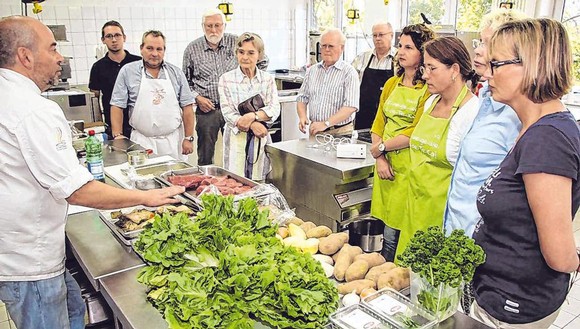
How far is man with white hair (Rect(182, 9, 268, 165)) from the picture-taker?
166 inches

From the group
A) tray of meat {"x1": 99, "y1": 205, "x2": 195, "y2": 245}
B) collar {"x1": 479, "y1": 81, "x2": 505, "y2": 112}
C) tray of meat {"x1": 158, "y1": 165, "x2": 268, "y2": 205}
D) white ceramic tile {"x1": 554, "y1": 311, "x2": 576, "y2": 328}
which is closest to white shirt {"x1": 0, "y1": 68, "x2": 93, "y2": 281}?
tray of meat {"x1": 99, "y1": 205, "x2": 195, "y2": 245}

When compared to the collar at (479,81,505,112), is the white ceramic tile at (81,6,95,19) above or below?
above

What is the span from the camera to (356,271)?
147cm

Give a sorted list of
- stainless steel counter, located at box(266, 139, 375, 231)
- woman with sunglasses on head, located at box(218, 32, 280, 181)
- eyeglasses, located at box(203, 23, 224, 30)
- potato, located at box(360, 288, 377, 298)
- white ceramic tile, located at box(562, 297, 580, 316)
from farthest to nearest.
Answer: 1. eyeglasses, located at box(203, 23, 224, 30)
2. woman with sunglasses on head, located at box(218, 32, 280, 181)
3. stainless steel counter, located at box(266, 139, 375, 231)
4. white ceramic tile, located at box(562, 297, 580, 316)
5. potato, located at box(360, 288, 377, 298)

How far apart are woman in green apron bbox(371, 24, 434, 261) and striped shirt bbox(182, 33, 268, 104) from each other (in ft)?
6.24

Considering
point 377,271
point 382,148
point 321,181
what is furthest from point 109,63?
point 377,271

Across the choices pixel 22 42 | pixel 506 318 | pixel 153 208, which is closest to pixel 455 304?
pixel 506 318

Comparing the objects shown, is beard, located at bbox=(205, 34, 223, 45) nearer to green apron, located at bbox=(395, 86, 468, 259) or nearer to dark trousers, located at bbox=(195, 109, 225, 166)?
dark trousers, located at bbox=(195, 109, 225, 166)

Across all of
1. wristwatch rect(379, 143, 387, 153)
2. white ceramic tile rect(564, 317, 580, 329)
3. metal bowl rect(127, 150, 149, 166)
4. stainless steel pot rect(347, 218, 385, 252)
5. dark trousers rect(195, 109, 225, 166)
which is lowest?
white ceramic tile rect(564, 317, 580, 329)

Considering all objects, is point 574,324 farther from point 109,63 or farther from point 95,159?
point 109,63

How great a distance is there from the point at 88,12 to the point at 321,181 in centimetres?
421

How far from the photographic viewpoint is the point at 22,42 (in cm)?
155

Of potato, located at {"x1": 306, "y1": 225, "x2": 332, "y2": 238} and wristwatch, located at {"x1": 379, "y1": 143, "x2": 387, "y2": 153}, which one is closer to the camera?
potato, located at {"x1": 306, "y1": 225, "x2": 332, "y2": 238}

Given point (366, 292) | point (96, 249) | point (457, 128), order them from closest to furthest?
point (366, 292) < point (96, 249) < point (457, 128)
